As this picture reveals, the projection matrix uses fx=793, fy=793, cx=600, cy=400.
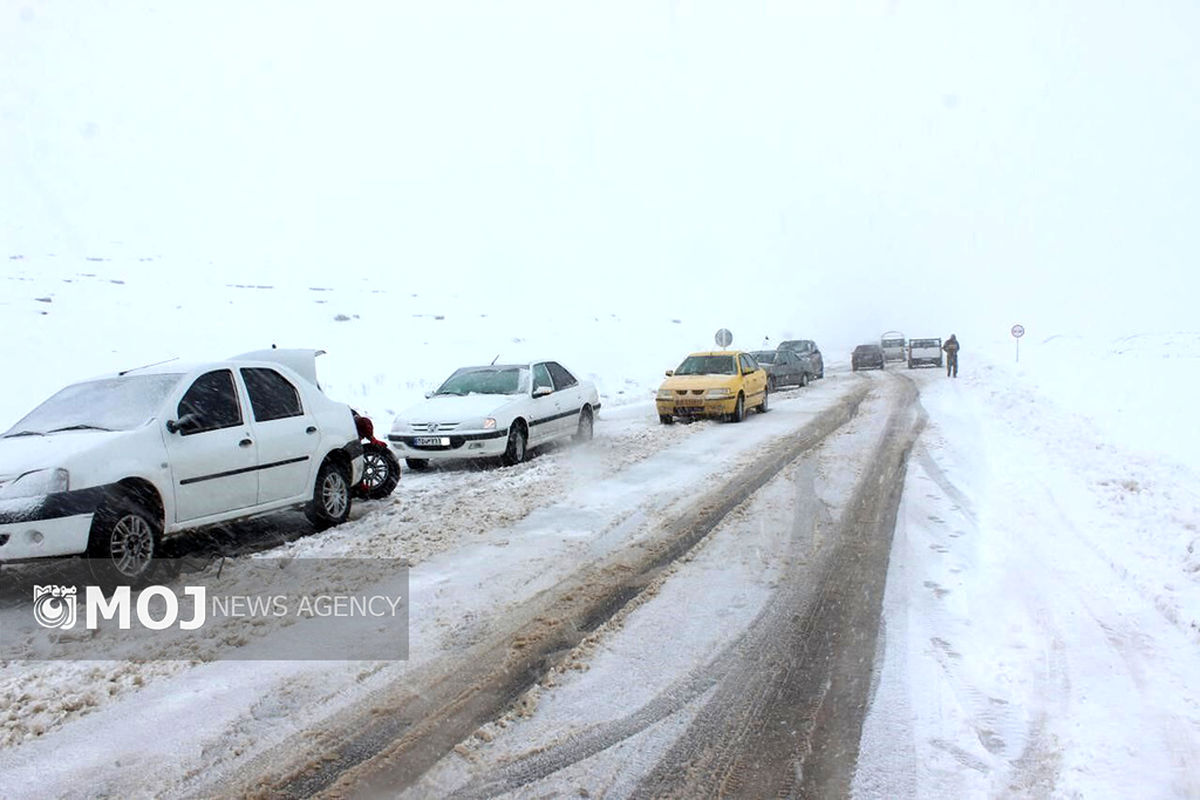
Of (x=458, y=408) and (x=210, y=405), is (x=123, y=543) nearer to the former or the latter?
(x=210, y=405)

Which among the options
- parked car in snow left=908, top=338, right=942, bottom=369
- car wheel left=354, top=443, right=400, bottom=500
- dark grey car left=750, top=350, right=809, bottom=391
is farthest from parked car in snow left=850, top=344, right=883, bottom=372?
car wheel left=354, top=443, right=400, bottom=500

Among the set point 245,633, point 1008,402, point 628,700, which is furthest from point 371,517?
point 1008,402

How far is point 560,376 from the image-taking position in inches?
515

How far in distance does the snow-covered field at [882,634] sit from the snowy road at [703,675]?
0.02 meters

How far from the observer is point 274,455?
6.88 meters

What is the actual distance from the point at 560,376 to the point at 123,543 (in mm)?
8156

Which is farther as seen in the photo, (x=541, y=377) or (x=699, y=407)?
(x=699, y=407)

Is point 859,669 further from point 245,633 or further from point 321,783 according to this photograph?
point 245,633

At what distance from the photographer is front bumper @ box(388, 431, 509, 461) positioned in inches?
418

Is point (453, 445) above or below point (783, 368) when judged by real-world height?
below

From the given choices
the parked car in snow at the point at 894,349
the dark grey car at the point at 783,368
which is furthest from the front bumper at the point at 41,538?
the parked car in snow at the point at 894,349

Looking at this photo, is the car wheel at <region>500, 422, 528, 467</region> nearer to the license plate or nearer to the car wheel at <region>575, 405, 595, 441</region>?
the license plate

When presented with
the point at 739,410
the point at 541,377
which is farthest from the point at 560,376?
the point at 739,410

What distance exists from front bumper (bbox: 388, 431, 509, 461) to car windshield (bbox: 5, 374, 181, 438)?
4.34 m
